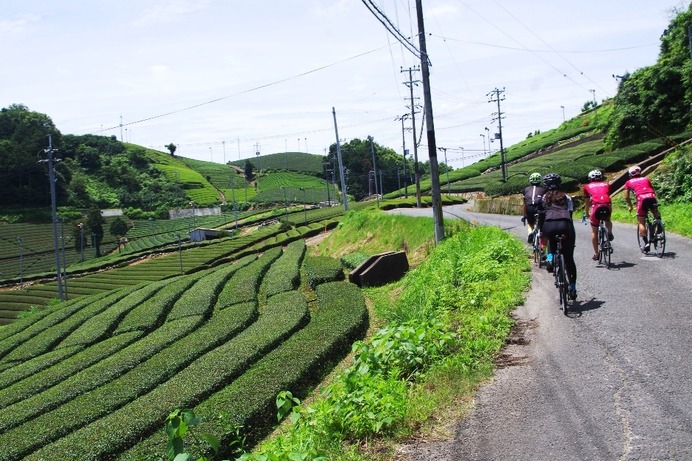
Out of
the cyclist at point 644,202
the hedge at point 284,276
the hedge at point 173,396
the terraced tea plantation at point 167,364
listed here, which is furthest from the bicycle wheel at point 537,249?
the hedge at point 284,276

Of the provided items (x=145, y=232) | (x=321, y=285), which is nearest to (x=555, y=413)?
(x=321, y=285)

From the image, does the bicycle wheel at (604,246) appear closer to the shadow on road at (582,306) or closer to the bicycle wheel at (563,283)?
the shadow on road at (582,306)

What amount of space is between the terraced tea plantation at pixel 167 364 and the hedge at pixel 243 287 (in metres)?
0.13

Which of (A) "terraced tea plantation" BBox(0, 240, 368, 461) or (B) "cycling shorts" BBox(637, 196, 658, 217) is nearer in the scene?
(A) "terraced tea plantation" BBox(0, 240, 368, 461)

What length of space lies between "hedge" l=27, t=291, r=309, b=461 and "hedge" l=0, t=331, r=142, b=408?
5109mm

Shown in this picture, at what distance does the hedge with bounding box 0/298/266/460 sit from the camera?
12562mm

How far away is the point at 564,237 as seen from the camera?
9789mm

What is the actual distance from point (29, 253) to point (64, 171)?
43.6 metres

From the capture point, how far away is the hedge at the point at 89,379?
14680 millimetres

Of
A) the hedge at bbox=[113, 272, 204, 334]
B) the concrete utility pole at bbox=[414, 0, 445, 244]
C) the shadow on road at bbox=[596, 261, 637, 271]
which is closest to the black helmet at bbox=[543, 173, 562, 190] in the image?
the shadow on road at bbox=[596, 261, 637, 271]

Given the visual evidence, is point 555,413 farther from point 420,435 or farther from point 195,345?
point 195,345

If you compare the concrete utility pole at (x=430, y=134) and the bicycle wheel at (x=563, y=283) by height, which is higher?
the concrete utility pole at (x=430, y=134)

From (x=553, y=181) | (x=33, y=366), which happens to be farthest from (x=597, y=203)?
(x=33, y=366)

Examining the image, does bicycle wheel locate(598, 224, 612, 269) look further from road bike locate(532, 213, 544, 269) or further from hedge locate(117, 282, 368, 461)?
hedge locate(117, 282, 368, 461)
